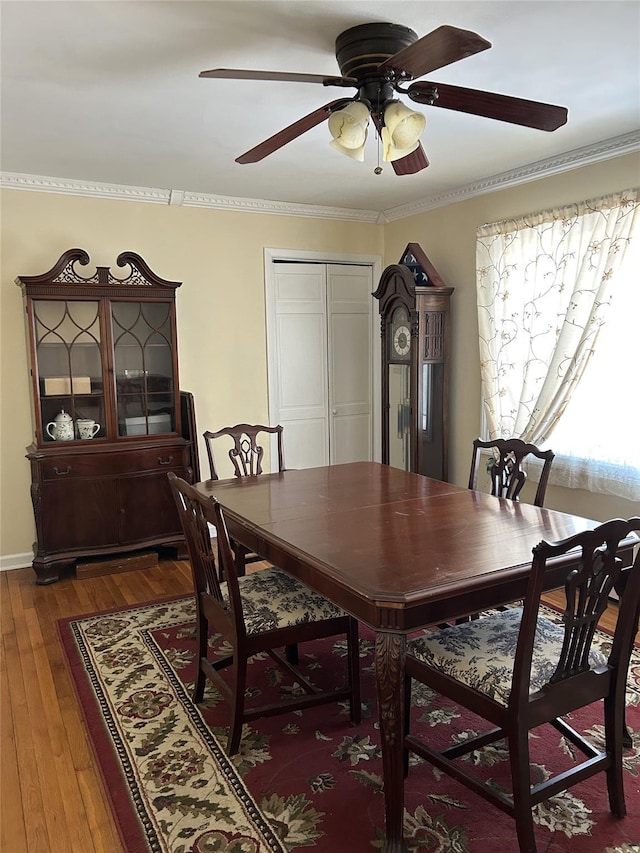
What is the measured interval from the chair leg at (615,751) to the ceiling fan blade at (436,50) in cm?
185

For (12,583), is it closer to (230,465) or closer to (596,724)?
(230,465)

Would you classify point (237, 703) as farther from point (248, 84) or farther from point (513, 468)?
point (248, 84)

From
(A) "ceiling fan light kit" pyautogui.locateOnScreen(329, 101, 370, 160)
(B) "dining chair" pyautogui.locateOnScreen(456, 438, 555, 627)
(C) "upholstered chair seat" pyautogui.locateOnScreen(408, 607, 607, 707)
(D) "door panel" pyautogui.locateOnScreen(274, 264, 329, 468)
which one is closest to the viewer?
(C) "upholstered chair seat" pyautogui.locateOnScreen(408, 607, 607, 707)

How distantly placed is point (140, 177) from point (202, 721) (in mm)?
3184

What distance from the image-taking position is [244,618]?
2.32 metres

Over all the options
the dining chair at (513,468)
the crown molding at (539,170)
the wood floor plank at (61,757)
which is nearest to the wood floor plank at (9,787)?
the wood floor plank at (61,757)

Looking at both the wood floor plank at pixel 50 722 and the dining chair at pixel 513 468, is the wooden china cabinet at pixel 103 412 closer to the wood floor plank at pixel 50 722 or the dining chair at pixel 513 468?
the wood floor plank at pixel 50 722

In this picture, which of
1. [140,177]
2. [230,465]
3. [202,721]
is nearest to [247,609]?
[202,721]

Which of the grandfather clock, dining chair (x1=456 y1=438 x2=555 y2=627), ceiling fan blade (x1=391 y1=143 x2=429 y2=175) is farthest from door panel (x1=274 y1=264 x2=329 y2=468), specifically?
ceiling fan blade (x1=391 y1=143 x2=429 y2=175)

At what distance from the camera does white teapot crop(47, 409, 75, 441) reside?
13.3 feet

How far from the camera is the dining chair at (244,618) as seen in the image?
7.34ft

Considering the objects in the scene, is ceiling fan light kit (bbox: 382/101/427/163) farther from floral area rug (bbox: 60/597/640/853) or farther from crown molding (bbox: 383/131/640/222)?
floral area rug (bbox: 60/597/640/853)

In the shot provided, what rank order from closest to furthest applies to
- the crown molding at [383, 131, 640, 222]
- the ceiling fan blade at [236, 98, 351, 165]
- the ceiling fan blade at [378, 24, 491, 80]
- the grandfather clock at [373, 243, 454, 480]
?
1. the ceiling fan blade at [378, 24, 491, 80]
2. the ceiling fan blade at [236, 98, 351, 165]
3. the crown molding at [383, 131, 640, 222]
4. the grandfather clock at [373, 243, 454, 480]

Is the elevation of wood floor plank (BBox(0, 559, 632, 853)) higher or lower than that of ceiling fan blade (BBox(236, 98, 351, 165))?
lower
